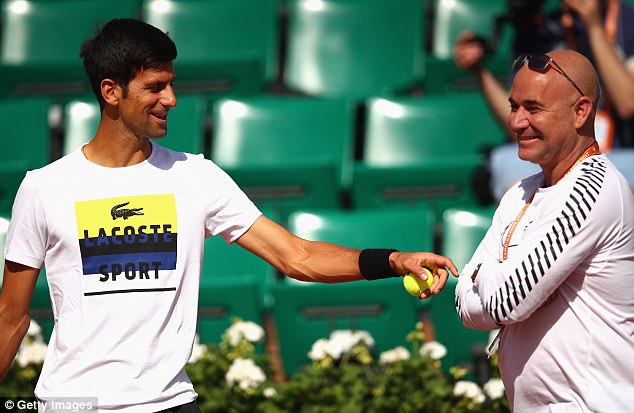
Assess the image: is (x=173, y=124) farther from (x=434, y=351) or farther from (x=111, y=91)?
(x=111, y=91)

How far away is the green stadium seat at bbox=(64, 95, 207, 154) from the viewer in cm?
675

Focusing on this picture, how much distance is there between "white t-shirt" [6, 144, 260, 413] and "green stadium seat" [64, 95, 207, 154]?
3.35m

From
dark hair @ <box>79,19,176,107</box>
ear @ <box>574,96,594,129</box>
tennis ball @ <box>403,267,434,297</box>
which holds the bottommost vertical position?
tennis ball @ <box>403,267,434,297</box>

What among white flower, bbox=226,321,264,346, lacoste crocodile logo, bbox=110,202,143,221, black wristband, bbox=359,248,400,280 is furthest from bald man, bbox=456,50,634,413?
white flower, bbox=226,321,264,346

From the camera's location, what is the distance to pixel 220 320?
5504 millimetres

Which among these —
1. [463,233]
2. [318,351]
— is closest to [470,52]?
[463,233]

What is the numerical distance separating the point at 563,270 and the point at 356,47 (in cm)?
474

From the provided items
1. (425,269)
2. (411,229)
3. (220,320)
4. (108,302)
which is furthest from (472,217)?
(108,302)

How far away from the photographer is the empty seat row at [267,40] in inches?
293

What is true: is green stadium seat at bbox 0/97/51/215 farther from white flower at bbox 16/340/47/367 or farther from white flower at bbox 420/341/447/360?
white flower at bbox 420/341/447/360

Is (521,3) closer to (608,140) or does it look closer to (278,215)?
(608,140)

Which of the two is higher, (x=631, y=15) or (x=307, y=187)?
(x=631, y=15)

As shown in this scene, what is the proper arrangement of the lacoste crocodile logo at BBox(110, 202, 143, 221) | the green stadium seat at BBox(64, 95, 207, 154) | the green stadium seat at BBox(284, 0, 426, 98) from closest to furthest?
1. the lacoste crocodile logo at BBox(110, 202, 143, 221)
2. the green stadium seat at BBox(64, 95, 207, 154)
3. the green stadium seat at BBox(284, 0, 426, 98)

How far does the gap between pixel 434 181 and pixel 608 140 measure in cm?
102
